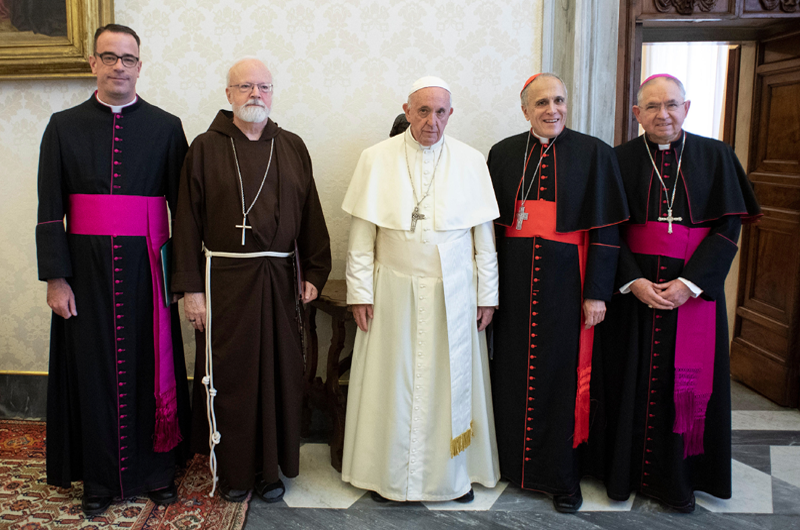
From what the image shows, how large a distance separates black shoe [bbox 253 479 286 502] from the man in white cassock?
1.41ft

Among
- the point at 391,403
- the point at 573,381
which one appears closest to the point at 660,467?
the point at 573,381

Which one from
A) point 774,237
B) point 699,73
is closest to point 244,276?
point 774,237

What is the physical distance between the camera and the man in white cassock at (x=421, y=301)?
8.86ft

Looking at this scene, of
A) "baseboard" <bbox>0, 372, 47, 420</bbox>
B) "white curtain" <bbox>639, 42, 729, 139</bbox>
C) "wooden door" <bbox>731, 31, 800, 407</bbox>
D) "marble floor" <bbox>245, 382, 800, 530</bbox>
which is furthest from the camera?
"white curtain" <bbox>639, 42, 729, 139</bbox>

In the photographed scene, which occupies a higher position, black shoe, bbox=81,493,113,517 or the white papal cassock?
the white papal cassock

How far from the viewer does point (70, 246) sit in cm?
265

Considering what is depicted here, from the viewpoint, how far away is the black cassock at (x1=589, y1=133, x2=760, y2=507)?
270 cm

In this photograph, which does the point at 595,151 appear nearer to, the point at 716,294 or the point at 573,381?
the point at 716,294

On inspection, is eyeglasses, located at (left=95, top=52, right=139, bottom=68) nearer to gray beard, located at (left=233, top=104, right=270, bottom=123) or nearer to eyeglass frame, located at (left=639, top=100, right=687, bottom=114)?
gray beard, located at (left=233, top=104, right=270, bottom=123)

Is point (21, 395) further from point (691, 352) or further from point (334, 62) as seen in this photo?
point (691, 352)

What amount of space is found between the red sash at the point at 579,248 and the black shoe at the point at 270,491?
133 centimetres

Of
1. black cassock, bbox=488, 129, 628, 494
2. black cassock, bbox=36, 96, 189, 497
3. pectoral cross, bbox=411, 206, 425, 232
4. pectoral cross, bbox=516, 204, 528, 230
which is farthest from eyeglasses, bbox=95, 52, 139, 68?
pectoral cross, bbox=516, 204, 528, 230

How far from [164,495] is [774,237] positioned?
12.7 feet

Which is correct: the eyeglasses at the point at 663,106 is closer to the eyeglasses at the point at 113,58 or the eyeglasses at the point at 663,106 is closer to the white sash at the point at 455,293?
the white sash at the point at 455,293
